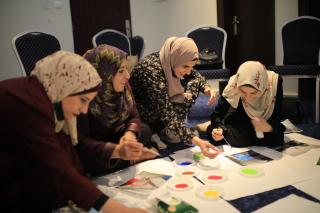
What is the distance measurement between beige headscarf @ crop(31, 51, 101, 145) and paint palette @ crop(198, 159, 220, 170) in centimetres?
79

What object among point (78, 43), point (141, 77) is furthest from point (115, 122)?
point (78, 43)

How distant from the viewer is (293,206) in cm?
119

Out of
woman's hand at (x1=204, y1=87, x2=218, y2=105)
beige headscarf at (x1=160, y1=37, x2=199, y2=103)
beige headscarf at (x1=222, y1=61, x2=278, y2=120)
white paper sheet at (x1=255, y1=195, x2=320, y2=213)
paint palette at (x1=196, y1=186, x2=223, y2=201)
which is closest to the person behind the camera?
white paper sheet at (x1=255, y1=195, x2=320, y2=213)

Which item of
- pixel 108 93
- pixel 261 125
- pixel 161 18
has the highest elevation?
pixel 161 18

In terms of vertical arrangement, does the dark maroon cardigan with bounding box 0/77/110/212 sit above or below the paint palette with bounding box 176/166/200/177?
above

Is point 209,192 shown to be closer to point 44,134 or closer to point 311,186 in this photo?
point 311,186

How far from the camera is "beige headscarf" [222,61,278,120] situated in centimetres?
171

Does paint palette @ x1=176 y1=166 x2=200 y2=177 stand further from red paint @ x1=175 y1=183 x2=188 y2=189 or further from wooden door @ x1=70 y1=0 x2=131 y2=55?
wooden door @ x1=70 y1=0 x2=131 y2=55

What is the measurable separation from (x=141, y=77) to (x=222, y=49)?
177cm


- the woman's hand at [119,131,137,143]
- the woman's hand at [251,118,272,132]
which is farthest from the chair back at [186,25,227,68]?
the woman's hand at [119,131,137,143]

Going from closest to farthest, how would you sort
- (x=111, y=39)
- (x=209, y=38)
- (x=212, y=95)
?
(x=212, y=95)
(x=111, y=39)
(x=209, y=38)

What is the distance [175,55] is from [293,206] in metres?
1.14

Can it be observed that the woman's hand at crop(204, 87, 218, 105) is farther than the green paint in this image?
Yes

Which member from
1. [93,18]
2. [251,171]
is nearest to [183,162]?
[251,171]
